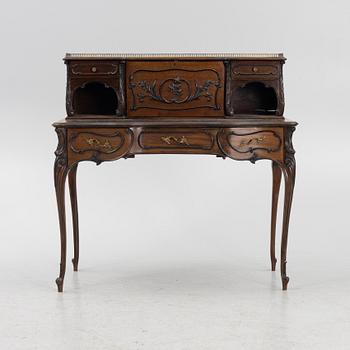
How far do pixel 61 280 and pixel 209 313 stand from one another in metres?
1.18

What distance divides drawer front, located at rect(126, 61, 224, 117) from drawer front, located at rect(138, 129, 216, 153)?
0.23 m

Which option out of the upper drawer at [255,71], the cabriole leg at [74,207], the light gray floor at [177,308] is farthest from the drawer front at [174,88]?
the light gray floor at [177,308]

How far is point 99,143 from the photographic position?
6586 mm

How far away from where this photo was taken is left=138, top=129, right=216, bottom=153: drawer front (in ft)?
21.6

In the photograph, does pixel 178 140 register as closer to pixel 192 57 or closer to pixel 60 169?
pixel 192 57

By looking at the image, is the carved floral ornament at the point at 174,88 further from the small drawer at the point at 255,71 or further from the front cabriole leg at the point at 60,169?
the front cabriole leg at the point at 60,169

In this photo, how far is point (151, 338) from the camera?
5781 mm

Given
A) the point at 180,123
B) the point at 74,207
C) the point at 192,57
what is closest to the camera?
the point at 180,123

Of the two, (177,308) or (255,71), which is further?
(255,71)

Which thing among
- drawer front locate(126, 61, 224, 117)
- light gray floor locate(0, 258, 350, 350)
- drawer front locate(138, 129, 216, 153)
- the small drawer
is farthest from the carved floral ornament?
light gray floor locate(0, 258, 350, 350)

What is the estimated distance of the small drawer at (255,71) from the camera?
675cm

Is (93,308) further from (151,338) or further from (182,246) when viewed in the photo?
(182,246)

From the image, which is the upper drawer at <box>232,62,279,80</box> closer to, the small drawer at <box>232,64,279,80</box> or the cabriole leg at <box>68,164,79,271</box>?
the small drawer at <box>232,64,279,80</box>

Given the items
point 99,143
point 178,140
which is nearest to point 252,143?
point 178,140
